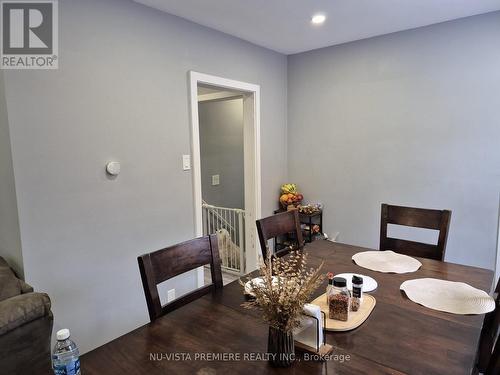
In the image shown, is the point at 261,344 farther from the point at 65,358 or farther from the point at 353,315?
the point at 65,358

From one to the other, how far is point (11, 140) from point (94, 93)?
564 millimetres

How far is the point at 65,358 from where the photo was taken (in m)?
0.88

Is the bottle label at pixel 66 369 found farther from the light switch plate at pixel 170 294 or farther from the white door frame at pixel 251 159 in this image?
the white door frame at pixel 251 159

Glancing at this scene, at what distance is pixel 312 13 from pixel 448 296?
217 centimetres

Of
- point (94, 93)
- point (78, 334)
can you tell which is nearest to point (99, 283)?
point (78, 334)

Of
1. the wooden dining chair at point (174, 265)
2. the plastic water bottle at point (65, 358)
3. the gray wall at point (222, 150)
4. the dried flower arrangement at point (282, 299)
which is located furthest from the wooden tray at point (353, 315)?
the gray wall at point (222, 150)

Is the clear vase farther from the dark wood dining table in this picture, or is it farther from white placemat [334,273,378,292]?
white placemat [334,273,378,292]

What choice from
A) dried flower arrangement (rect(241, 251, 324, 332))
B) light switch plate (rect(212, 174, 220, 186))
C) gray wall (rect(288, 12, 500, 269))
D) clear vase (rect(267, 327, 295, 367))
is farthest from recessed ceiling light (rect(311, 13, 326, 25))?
light switch plate (rect(212, 174, 220, 186))

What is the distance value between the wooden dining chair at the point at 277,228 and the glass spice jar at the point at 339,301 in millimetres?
706

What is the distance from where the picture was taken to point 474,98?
2.71 meters

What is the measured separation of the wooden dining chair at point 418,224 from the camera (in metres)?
2.00

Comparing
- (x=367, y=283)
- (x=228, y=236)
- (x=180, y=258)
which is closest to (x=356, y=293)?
(x=367, y=283)

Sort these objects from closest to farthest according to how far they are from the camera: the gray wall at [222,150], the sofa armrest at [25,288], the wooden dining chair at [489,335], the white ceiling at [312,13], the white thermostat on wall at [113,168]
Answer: the wooden dining chair at [489,335] → the sofa armrest at [25,288] → the white thermostat on wall at [113,168] → the white ceiling at [312,13] → the gray wall at [222,150]

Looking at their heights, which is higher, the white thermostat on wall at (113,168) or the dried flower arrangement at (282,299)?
the white thermostat on wall at (113,168)
